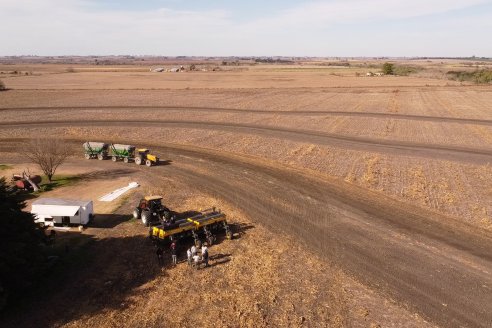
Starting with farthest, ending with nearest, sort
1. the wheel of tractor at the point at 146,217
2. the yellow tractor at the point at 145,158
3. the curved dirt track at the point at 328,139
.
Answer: the curved dirt track at the point at 328,139 → the yellow tractor at the point at 145,158 → the wheel of tractor at the point at 146,217

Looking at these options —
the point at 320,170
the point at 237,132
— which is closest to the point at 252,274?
the point at 320,170

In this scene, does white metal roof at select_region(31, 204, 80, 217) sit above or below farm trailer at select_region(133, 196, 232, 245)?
above

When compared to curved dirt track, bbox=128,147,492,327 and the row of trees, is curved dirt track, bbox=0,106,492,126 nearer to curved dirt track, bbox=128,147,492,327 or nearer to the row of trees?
curved dirt track, bbox=128,147,492,327

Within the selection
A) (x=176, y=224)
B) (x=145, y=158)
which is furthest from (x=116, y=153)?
(x=176, y=224)

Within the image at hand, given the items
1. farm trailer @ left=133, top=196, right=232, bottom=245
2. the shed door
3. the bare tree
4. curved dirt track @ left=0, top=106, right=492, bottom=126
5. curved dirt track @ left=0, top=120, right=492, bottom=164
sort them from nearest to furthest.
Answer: farm trailer @ left=133, top=196, right=232, bottom=245 < the shed door < the bare tree < curved dirt track @ left=0, top=120, right=492, bottom=164 < curved dirt track @ left=0, top=106, right=492, bottom=126

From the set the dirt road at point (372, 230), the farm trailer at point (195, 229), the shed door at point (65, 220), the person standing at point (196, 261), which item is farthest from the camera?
the shed door at point (65, 220)

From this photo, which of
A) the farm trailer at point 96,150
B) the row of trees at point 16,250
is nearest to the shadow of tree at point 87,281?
the row of trees at point 16,250

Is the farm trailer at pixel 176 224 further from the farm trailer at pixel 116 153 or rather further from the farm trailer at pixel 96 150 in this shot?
the farm trailer at pixel 96 150

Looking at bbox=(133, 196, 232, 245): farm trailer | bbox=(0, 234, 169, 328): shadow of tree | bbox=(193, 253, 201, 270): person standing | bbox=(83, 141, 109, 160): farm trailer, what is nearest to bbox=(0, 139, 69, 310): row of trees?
bbox=(0, 234, 169, 328): shadow of tree
